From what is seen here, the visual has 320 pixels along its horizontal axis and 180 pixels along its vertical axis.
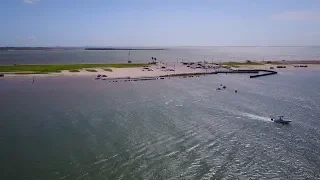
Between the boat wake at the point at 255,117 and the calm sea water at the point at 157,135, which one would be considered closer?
the calm sea water at the point at 157,135

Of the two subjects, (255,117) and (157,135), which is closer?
(157,135)

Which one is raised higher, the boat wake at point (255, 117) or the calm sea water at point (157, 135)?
the boat wake at point (255, 117)

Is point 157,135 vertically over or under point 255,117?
under

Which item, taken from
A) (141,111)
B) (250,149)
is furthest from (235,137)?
(141,111)

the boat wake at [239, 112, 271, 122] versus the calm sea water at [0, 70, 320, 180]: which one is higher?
the boat wake at [239, 112, 271, 122]

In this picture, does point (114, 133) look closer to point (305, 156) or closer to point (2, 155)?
point (2, 155)

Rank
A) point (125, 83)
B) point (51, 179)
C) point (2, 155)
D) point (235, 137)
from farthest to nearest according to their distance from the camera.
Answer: point (125, 83), point (235, 137), point (2, 155), point (51, 179)

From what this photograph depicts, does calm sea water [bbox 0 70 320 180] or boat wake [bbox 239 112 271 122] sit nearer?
calm sea water [bbox 0 70 320 180]

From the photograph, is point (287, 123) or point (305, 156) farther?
point (287, 123)
